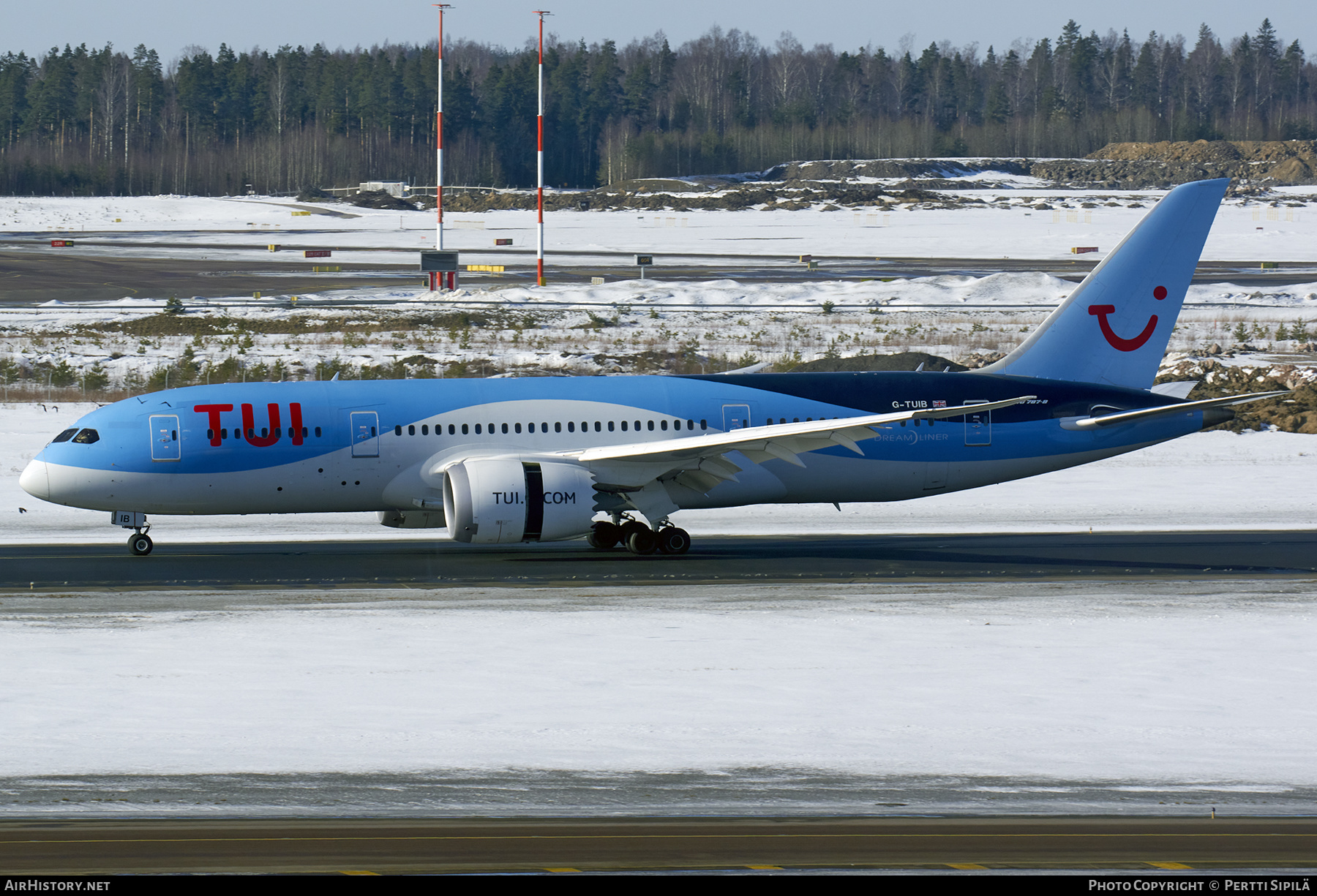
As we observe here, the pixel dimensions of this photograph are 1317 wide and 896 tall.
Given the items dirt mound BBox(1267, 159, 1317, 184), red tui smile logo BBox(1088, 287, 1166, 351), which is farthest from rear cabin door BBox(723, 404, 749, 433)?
dirt mound BBox(1267, 159, 1317, 184)

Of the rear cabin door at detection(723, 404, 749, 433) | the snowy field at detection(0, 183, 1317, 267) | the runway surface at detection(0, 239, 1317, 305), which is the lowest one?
the rear cabin door at detection(723, 404, 749, 433)

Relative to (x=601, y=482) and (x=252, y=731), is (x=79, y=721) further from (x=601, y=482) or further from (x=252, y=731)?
(x=601, y=482)

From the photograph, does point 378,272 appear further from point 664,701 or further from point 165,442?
point 664,701

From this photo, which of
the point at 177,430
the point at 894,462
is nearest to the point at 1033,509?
the point at 894,462

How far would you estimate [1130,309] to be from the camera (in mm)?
36094

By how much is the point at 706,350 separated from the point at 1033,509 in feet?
83.5

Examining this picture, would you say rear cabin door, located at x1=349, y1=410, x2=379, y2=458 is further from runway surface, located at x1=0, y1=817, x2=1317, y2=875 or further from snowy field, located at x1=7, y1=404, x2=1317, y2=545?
runway surface, located at x1=0, y1=817, x2=1317, y2=875

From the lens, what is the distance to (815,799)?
15.0m

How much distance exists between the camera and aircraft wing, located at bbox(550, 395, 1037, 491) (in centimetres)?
3070

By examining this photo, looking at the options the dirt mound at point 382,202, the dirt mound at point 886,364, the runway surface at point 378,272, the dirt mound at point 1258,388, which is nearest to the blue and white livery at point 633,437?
the dirt mound at point 1258,388

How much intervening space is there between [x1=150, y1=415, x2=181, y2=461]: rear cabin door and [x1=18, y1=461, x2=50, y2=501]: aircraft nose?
228 cm

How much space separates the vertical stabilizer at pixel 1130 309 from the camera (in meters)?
35.7

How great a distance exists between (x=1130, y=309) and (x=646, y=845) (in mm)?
26453

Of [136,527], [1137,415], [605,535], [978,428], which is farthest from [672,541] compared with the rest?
[136,527]
